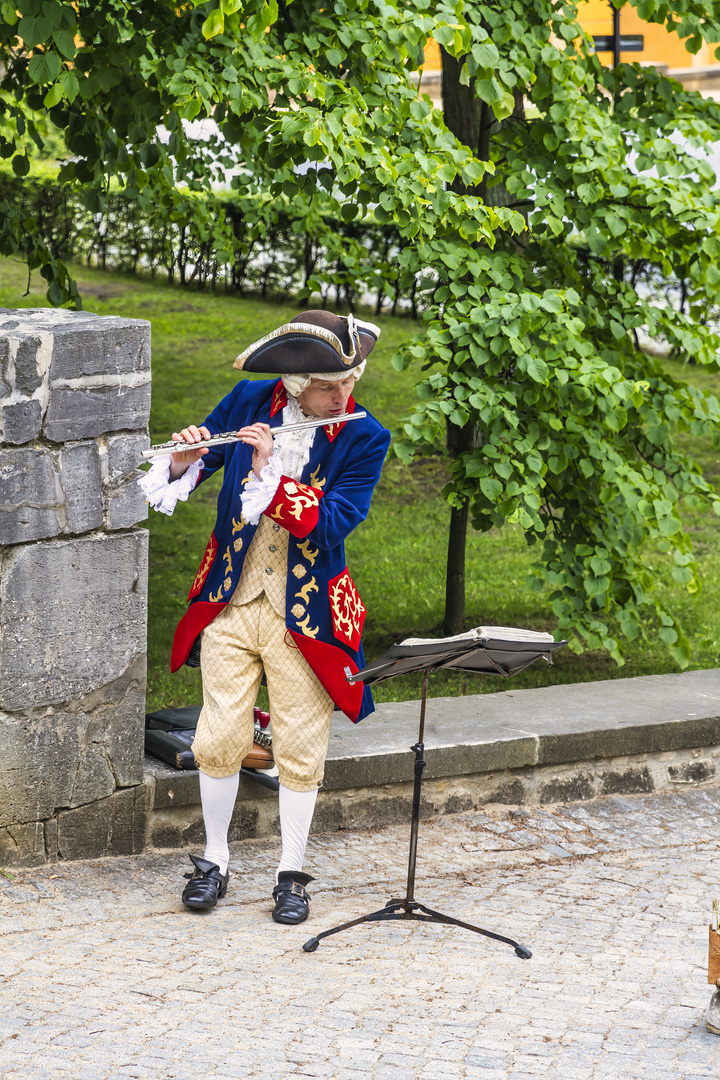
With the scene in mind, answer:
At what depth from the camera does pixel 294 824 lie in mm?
3539

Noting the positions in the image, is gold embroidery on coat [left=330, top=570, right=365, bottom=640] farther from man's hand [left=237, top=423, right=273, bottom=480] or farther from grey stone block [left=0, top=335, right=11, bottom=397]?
grey stone block [left=0, top=335, right=11, bottom=397]

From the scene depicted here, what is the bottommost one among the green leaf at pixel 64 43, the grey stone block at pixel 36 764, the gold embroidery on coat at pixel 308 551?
the grey stone block at pixel 36 764

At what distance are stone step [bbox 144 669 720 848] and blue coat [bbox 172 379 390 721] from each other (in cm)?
65

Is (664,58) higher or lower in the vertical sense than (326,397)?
higher

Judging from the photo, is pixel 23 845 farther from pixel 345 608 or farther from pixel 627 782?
pixel 627 782

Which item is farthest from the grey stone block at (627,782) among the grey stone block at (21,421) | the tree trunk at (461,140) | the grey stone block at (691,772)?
the grey stone block at (21,421)

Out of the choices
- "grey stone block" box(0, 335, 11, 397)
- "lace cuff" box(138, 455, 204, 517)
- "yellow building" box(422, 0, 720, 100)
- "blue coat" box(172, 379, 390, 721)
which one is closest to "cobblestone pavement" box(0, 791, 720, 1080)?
"blue coat" box(172, 379, 390, 721)

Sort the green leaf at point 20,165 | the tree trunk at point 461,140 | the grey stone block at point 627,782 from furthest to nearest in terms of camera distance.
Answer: the tree trunk at point 461,140, the green leaf at point 20,165, the grey stone block at point 627,782

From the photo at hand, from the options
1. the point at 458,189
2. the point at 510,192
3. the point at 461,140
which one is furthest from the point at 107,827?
the point at 461,140

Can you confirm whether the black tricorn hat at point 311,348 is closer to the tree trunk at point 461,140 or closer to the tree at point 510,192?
the tree at point 510,192

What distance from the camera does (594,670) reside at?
6281 mm

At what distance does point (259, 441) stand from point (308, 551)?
1.32 ft

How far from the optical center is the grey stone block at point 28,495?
3.37 meters

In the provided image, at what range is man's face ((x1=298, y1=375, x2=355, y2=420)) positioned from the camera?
3.40 metres
